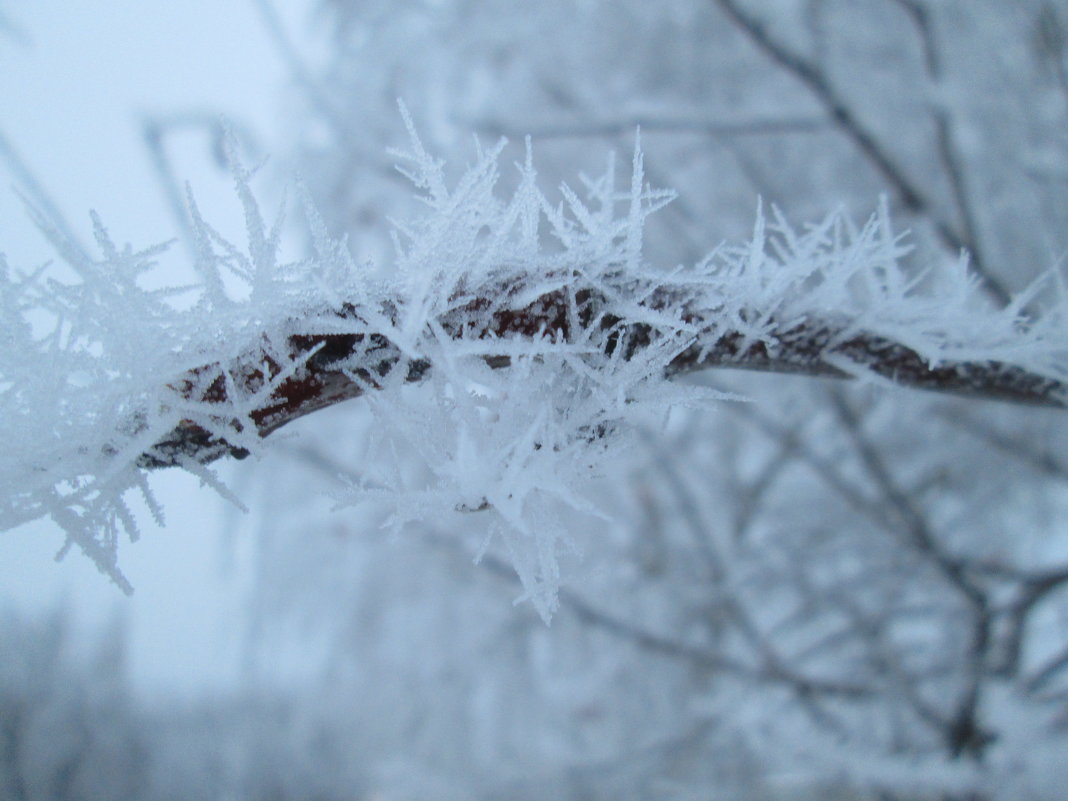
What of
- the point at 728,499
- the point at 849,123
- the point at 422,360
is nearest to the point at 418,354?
the point at 422,360

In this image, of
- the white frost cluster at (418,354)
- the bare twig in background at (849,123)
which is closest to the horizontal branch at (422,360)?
the white frost cluster at (418,354)

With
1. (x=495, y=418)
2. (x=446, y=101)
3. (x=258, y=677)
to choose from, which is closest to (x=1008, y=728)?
(x=495, y=418)

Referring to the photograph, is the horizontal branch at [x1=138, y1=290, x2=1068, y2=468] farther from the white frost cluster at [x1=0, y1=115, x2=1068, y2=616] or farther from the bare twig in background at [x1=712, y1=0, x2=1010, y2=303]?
the bare twig in background at [x1=712, y1=0, x2=1010, y2=303]

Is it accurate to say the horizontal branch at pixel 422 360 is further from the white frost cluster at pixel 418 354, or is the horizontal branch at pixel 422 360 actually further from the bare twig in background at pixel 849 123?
the bare twig in background at pixel 849 123

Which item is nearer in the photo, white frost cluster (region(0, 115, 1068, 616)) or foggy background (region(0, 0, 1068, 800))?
white frost cluster (region(0, 115, 1068, 616))

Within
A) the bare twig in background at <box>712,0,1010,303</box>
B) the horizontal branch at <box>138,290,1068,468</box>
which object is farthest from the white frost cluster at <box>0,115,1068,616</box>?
the bare twig in background at <box>712,0,1010,303</box>

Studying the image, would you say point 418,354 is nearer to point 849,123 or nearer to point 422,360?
point 422,360
